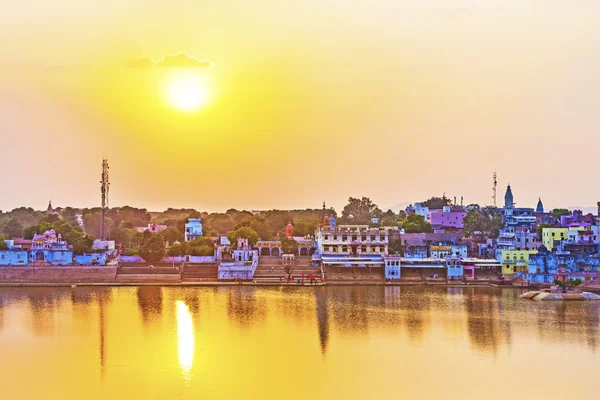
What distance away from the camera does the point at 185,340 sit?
24.9m

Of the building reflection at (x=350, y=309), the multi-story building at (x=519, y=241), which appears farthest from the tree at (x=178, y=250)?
the multi-story building at (x=519, y=241)

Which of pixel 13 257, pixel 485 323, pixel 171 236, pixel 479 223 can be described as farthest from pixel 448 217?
pixel 13 257

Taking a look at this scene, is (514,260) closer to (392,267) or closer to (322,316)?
(392,267)

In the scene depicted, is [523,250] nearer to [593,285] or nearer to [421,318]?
[593,285]

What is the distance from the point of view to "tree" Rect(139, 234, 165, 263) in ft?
136

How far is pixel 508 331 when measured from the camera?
87.1 feet

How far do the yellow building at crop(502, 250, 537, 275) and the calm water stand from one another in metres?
7.03

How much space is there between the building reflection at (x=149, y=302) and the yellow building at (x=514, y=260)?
18574 mm

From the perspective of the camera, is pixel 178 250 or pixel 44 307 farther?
pixel 178 250

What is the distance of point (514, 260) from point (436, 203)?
87.0 ft

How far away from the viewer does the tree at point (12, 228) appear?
53.7m

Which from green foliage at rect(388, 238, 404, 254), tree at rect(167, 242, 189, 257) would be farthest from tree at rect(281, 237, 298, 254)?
tree at rect(167, 242, 189, 257)

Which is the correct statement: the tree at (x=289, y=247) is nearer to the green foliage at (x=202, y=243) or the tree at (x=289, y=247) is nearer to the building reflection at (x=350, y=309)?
the green foliage at (x=202, y=243)

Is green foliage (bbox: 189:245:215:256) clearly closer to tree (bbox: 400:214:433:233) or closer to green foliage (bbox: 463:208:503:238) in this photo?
tree (bbox: 400:214:433:233)
